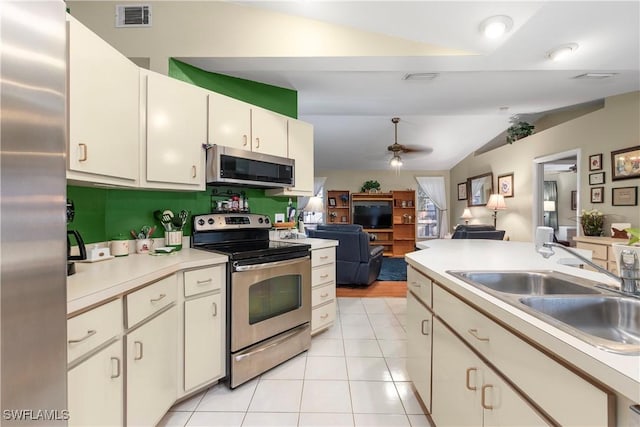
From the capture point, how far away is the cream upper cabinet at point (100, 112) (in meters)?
1.36

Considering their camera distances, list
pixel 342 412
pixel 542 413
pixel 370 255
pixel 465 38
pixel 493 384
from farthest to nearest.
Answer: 1. pixel 370 255
2. pixel 465 38
3. pixel 342 412
4. pixel 493 384
5. pixel 542 413

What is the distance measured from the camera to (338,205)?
7852 mm

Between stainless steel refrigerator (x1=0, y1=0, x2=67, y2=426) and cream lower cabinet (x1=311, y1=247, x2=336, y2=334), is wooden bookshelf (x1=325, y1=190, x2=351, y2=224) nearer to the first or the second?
cream lower cabinet (x1=311, y1=247, x2=336, y2=334)

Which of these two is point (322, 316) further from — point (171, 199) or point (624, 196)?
point (624, 196)

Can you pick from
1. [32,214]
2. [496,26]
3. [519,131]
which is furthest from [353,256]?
[32,214]

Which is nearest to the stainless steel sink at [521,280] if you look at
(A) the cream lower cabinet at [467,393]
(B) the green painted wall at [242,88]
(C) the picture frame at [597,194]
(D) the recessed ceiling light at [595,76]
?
(A) the cream lower cabinet at [467,393]

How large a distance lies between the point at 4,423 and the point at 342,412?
1.56 meters

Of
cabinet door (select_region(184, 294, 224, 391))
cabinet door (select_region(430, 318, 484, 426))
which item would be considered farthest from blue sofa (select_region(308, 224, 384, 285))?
cabinet door (select_region(430, 318, 484, 426))

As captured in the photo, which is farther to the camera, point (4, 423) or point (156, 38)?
point (156, 38)

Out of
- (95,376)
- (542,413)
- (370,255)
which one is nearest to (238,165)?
Result: (95,376)

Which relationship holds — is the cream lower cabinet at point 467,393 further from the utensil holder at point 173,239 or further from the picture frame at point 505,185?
the picture frame at point 505,185

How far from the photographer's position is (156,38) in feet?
7.25

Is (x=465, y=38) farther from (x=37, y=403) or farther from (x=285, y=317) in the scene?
(x=37, y=403)

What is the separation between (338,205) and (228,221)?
5551 millimetres
